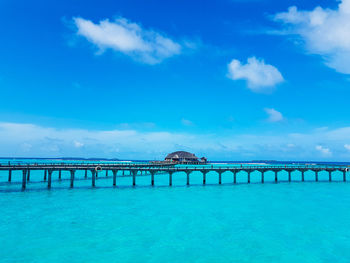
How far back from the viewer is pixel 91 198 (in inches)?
1324

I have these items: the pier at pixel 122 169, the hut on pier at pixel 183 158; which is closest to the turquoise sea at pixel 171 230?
the pier at pixel 122 169

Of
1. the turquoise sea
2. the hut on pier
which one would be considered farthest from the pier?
the hut on pier

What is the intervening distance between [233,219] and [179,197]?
12.1 metres

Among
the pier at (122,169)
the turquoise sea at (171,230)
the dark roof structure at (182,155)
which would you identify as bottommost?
the turquoise sea at (171,230)

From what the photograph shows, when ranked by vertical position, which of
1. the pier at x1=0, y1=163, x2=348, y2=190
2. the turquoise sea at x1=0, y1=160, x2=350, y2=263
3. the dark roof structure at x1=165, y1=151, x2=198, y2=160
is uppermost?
the dark roof structure at x1=165, y1=151, x2=198, y2=160

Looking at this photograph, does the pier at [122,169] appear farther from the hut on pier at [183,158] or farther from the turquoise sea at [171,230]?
the hut on pier at [183,158]

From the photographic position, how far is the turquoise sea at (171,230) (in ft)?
53.5

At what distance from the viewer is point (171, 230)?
68.6 feet

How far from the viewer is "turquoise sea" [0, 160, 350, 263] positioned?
642 inches

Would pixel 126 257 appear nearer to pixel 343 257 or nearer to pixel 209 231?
pixel 209 231

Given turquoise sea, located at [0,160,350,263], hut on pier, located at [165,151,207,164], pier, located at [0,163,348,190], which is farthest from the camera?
hut on pier, located at [165,151,207,164]

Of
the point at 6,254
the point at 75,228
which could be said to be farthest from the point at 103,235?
the point at 6,254

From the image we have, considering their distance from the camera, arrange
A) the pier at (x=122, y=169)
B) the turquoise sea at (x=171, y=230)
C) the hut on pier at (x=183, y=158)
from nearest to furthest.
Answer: the turquoise sea at (x=171, y=230) → the pier at (x=122, y=169) → the hut on pier at (x=183, y=158)

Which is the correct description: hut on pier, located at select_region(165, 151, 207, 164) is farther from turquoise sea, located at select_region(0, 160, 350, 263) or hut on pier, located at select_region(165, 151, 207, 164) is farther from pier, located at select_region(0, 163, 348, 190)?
turquoise sea, located at select_region(0, 160, 350, 263)
